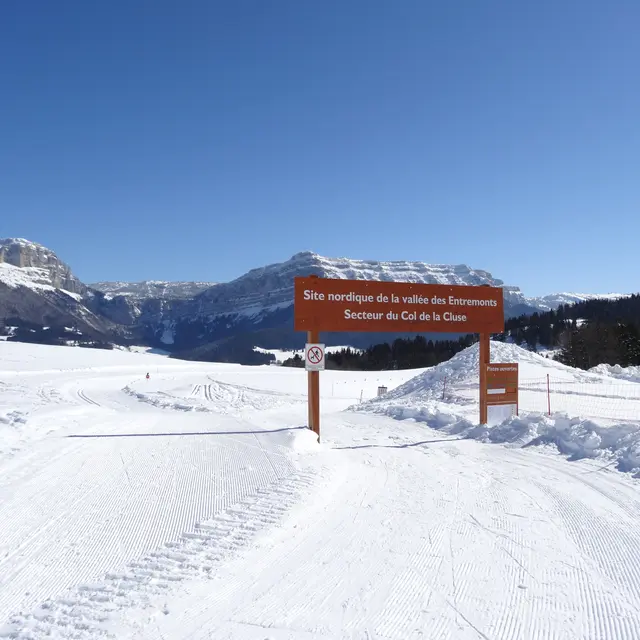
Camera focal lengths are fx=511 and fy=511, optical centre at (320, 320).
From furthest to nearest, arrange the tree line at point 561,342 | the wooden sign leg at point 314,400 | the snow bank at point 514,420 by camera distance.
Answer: the tree line at point 561,342, the wooden sign leg at point 314,400, the snow bank at point 514,420

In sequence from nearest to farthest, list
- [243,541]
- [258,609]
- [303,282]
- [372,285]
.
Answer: [258,609] < [243,541] < [303,282] < [372,285]

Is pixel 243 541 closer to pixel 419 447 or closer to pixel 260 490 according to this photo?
pixel 260 490

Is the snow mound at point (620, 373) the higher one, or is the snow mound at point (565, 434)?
the snow mound at point (620, 373)

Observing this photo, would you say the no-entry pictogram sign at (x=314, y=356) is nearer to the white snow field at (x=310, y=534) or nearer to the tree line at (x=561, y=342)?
the white snow field at (x=310, y=534)

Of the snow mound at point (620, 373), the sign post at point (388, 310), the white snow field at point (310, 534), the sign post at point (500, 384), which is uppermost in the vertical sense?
the sign post at point (388, 310)

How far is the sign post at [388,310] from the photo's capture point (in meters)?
13.0

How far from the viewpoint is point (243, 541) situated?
17.3ft

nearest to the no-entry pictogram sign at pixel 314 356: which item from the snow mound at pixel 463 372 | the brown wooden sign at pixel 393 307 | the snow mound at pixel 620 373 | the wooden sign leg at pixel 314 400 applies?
the wooden sign leg at pixel 314 400

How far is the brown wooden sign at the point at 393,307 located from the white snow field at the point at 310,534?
10.6 feet

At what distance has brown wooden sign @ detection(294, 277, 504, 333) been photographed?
1305 centimetres

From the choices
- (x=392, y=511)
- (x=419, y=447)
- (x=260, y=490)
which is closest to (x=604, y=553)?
(x=392, y=511)

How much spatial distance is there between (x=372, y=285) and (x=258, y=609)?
417 inches

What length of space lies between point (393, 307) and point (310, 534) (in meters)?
9.05

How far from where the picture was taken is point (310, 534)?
561cm
